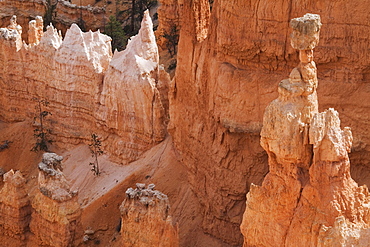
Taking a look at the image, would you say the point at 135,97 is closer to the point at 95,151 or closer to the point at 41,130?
the point at 95,151

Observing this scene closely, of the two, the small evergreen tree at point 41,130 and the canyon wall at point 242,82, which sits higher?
the canyon wall at point 242,82

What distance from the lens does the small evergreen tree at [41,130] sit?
30156mm

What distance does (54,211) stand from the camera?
2289 cm

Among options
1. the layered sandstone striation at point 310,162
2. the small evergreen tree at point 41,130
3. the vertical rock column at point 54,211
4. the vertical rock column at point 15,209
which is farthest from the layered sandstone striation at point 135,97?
the layered sandstone striation at point 310,162

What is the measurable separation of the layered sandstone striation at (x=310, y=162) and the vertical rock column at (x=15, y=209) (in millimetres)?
11337

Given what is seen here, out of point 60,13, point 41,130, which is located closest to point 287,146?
point 41,130

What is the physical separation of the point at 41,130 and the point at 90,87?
3.46m

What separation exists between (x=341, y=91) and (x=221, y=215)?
5233 millimetres

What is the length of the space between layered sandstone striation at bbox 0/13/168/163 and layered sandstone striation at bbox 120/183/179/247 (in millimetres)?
5512

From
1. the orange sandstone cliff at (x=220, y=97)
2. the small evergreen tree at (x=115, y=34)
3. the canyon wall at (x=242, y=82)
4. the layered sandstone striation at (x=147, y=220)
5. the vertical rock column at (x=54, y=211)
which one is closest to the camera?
the orange sandstone cliff at (x=220, y=97)

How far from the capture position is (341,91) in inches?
764

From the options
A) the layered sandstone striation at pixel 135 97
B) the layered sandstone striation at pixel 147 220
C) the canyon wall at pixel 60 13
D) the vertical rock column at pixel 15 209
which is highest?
the canyon wall at pixel 60 13

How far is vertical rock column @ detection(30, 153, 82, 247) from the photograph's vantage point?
22812 mm

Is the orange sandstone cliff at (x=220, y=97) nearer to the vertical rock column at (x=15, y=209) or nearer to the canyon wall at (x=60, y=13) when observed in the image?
the vertical rock column at (x=15, y=209)
